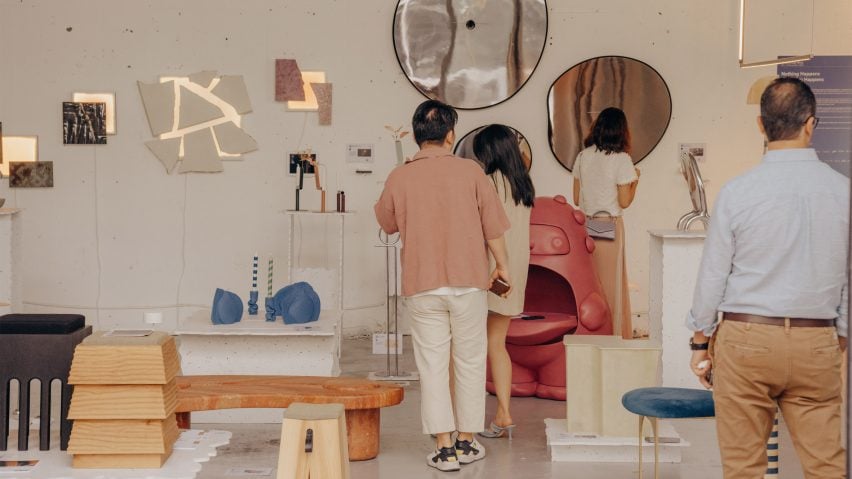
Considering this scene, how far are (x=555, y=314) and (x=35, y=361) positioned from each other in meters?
3.43

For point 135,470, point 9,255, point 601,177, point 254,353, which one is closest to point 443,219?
point 254,353

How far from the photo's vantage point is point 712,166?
25.5 feet

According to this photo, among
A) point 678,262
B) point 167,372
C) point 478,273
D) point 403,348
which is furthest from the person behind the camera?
point 403,348

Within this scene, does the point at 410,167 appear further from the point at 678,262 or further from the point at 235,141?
the point at 235,141

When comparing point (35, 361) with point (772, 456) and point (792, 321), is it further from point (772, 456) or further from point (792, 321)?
point (772, 456)

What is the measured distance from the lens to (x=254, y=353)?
5113 mm

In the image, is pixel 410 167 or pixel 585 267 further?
pixel 585 267

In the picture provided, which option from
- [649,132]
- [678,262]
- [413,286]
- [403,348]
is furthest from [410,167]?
[649,132]

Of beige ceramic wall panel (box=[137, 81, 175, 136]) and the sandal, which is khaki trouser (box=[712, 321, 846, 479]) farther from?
beige ceramic wall panel (box=[137, 81, 175, 136])

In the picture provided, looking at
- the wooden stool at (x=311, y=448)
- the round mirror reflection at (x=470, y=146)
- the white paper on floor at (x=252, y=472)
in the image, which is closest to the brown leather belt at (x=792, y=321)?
the wooden stool at (x=311, y=448)

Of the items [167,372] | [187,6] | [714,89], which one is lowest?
[167,372]

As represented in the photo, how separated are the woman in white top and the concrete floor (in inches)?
45.1

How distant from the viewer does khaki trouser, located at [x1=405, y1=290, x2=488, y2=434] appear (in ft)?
13.8

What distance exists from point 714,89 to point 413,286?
4388 mm
